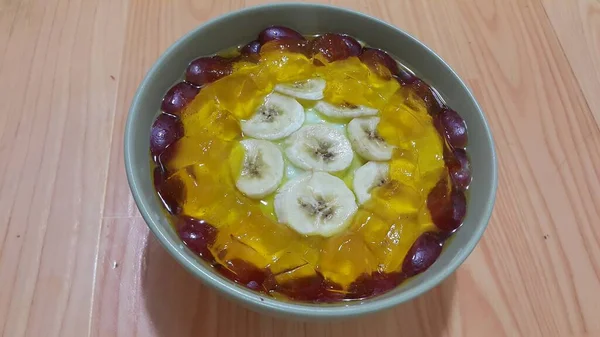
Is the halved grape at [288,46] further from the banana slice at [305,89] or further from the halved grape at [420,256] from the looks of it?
the halved grape at [420,256]

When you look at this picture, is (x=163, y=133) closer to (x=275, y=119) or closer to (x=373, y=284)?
(x=275, y=119)

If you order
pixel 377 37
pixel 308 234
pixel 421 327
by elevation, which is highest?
pixel 377 37

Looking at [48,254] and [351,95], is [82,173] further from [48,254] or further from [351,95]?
[351,95]

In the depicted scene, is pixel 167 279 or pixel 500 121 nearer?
pixel 167 279

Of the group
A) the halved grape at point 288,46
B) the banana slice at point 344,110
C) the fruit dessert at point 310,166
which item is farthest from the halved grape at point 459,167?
the halved grape at point 288,46

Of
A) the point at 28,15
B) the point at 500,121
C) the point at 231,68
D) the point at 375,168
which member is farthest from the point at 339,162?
the point at 28,15
